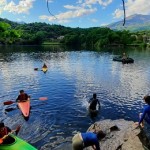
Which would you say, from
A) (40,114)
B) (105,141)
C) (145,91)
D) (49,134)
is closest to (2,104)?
(40,114)

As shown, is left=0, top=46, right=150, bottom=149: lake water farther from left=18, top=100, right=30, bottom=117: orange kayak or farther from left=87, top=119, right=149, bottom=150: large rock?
left=87, top=119, right=149, bottom=150: large rock

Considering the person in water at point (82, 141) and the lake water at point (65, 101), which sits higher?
the person in water at point (82, 141)

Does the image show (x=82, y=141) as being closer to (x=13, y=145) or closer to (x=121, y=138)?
(x=121, y=138)

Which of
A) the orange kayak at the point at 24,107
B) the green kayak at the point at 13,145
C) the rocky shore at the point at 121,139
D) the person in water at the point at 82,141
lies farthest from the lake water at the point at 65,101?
the person in water at the point at 82,141

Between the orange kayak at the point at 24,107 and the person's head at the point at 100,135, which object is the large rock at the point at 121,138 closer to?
the person's head at the point at 100,135

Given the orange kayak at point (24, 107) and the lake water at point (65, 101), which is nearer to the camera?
the lake water at point (65, 101)

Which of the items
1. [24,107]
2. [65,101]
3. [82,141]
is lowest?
[65,101]

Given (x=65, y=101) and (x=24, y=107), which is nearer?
(x=24, y=107)

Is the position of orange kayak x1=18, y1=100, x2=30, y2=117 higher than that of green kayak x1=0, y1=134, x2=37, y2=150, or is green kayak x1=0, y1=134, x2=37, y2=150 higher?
green kayak x1=0, y1=134, x2=37, y2=150

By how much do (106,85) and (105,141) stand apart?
27.9 m

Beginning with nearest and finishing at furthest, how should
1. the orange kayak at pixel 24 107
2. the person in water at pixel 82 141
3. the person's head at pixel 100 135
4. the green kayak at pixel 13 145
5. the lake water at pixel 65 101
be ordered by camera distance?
the person in water at pixel 82 141 → the green kayak at pixel 13 145 → the person's head at pixel 100 135 → the lake water at pixel 65 101 → the orange kayak at pixel 24 107

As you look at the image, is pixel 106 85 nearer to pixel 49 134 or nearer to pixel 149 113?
pixel 49 134

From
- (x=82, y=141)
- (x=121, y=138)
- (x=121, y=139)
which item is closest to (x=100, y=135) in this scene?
(x=121, y=138)

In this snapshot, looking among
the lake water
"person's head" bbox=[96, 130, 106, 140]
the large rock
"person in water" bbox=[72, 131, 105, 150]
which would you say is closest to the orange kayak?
the lake water
